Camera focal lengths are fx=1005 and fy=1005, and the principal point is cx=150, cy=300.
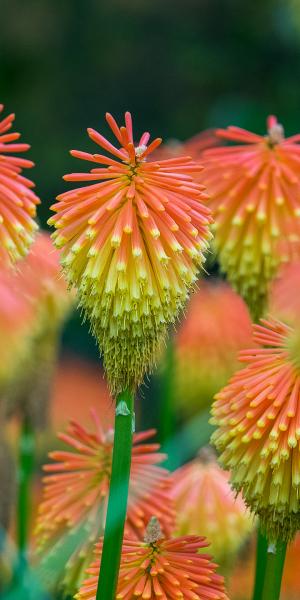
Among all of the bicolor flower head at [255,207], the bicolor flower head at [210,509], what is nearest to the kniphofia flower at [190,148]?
the bicolor flower head at [255,207]

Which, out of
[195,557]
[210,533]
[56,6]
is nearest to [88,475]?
[195,557]

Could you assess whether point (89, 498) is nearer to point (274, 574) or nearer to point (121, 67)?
point (274, 574)

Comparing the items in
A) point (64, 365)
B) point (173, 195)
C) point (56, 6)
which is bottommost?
point (173, 195)

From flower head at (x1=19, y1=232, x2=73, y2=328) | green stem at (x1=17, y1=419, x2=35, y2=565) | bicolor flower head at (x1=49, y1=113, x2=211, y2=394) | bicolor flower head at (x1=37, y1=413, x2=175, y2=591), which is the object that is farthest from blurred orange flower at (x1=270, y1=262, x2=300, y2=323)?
green stem at (x1=17, y1=419, x2=35, y2=565)

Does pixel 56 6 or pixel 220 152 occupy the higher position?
pixel 56 6

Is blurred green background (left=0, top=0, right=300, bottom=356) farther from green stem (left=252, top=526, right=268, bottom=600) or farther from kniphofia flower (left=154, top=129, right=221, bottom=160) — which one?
green stem (left=252, top=526, right=268, bottom=600)

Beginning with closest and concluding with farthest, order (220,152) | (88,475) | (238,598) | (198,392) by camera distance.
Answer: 1. (88,475)
2. (220,152)
3. (238,598)
4. (198,392)

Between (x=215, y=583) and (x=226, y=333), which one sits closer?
(x=215, y=583)

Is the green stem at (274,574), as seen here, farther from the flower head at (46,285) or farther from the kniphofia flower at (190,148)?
the kniphofia flower at (190,148)

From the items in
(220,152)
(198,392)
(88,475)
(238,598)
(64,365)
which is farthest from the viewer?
(64,365)

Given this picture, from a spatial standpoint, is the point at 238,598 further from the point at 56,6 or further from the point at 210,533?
the point at 56,6
